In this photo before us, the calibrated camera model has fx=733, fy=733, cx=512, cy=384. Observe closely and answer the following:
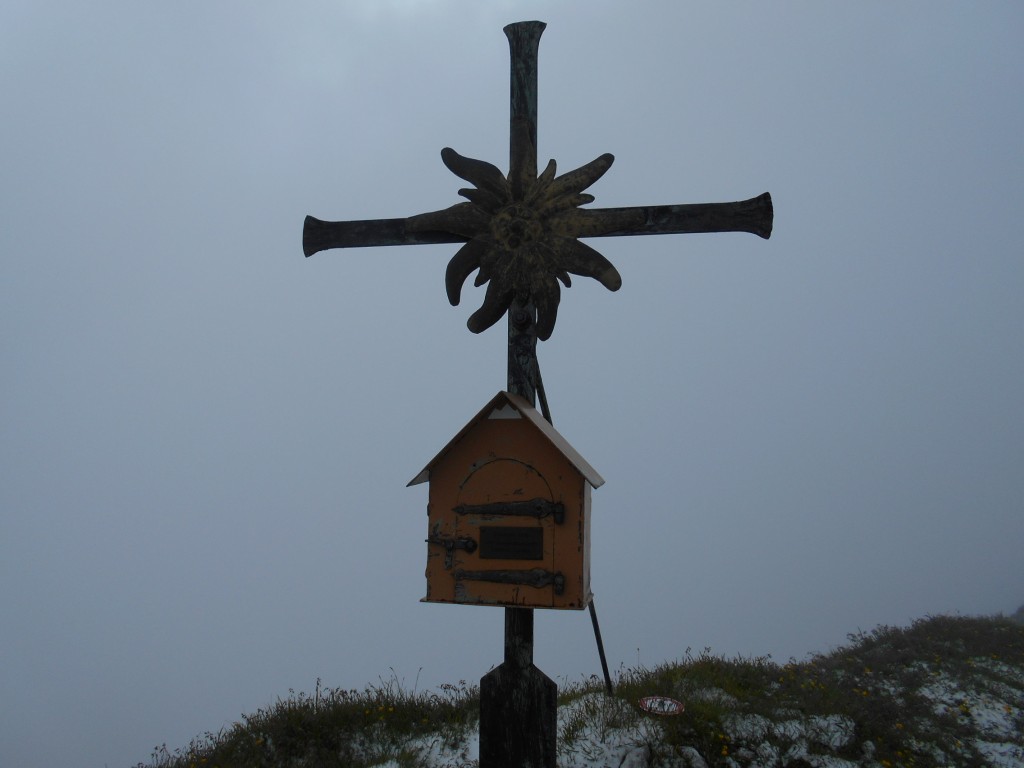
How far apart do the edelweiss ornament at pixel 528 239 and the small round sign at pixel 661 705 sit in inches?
135

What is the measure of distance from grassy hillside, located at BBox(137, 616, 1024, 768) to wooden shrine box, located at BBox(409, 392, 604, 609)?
220cm

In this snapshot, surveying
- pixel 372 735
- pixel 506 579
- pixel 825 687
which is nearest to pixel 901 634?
pixel 825 687

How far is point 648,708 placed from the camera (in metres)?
5.91

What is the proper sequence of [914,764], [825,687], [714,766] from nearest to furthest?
1. [714,766]
2. [914,764]
3. [825,687]

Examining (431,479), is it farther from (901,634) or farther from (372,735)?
(901,634)

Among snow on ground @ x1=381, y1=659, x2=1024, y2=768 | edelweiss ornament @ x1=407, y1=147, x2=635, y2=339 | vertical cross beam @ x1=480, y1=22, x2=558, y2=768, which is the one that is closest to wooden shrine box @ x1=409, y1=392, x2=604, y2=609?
vertical cross beam @ x1=480, y1=22, x2=558, y2=768

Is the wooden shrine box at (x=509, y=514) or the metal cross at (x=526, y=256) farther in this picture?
the metal cross at (x=526, y=256)

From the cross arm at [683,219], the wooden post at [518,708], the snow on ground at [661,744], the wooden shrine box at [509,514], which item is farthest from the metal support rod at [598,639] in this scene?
the cross arm at [683,219]

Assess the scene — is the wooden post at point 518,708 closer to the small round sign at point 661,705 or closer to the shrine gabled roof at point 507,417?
the shrine gabled roof at point 507,417

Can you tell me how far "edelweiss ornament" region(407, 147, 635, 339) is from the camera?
4246 millimetres

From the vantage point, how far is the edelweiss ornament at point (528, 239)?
425 centimetres

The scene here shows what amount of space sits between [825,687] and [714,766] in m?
2.07

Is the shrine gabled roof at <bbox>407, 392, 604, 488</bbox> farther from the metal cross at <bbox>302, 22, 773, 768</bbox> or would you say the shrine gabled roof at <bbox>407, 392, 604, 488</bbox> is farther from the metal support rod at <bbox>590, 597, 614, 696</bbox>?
the metal support rod at <bbox>590, 597, 614, 696</bbox>

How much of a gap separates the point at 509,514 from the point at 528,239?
5.25 feet
